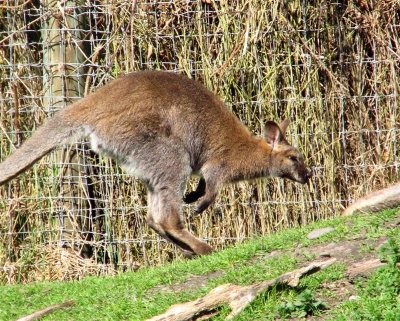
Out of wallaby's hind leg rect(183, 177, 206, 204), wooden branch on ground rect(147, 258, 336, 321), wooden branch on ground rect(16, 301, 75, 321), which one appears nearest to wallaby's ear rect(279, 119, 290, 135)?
wallaby's hind leg rect(183, 177, 206, 204)

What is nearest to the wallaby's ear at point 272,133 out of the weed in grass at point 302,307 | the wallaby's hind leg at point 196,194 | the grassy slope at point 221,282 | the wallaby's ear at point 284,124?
the wallaby's ear at point 284,124

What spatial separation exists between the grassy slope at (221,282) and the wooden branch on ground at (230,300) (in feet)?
0.19

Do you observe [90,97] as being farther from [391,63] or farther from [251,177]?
[391,63]

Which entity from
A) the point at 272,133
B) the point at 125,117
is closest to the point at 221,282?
the point at 125,117

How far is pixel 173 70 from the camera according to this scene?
9883 millimetres

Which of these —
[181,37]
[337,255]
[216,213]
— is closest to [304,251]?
[337,255]

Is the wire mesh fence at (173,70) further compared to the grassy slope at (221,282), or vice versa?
the wire mesh fence at (173,70)

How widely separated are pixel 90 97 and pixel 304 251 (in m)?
2.73

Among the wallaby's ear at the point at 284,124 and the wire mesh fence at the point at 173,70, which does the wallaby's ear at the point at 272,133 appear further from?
the wire mesh fence at the point at 173,70

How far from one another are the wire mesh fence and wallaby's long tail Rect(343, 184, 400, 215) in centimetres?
186

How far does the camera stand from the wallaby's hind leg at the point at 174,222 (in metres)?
8.10

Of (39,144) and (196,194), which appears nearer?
(39,144)

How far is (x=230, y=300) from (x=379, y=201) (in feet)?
8.78

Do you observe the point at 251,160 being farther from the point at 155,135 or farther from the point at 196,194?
the point at 155,135
